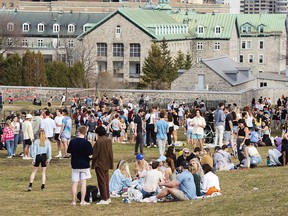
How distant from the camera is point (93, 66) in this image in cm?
12631

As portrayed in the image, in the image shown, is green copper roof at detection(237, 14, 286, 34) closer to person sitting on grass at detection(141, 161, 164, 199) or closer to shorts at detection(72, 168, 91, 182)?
person sitting on grass at detection(141, 161, 164, 199)

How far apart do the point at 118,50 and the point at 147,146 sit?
3409 inches

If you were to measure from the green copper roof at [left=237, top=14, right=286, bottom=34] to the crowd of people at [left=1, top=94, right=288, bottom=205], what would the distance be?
104 m

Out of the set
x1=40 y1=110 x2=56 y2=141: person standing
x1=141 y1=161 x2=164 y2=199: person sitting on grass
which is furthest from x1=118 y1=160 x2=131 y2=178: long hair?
x1=40 y1=110 x2=56 y2=141: person standing

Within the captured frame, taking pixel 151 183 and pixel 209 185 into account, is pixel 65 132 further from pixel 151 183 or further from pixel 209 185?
pixel 209 185

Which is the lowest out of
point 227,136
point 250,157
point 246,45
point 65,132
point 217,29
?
point 250,157

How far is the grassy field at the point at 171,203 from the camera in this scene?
23.9 meters

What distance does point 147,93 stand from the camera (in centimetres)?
7962

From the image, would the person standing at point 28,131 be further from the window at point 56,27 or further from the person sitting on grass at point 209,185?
the window at point 56,27

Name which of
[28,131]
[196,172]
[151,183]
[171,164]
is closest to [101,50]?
[28,131]

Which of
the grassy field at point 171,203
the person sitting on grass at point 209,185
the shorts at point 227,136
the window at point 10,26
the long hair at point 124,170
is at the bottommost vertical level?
the grassy field at point 171,203

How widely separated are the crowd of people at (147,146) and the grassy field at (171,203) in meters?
0.50

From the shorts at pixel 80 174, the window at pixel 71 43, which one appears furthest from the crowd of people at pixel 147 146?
the window at pixel 71 43

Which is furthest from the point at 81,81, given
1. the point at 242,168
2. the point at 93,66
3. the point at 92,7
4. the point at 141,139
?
the point at 92,7
